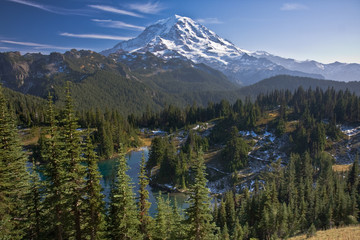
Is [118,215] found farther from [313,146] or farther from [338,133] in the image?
[338,133]

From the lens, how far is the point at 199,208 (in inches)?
830

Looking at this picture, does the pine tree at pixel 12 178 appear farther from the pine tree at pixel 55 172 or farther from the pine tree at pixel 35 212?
the pine tree at pixel 55 172

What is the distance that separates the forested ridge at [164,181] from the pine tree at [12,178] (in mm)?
100

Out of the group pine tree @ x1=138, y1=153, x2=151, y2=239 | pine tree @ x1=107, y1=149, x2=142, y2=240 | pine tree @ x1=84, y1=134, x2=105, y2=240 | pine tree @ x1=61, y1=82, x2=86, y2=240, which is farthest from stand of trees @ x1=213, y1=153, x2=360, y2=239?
pine tree @ x1=61, y1=82, x2=86, y2=240

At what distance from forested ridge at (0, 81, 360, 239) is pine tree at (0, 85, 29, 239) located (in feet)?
0.33

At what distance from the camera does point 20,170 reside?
25500 millimetres

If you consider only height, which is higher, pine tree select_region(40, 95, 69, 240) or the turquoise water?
pine tree select_region(40, 95, 69, 240)

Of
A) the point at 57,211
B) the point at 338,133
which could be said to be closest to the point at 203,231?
the point at 57,211

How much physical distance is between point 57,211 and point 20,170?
8210mm

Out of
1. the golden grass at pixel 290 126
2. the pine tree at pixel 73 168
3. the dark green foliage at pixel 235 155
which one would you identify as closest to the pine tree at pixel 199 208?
the pine tree at pixel 73 168

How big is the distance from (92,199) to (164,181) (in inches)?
3101

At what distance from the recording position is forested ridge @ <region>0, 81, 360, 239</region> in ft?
69.7

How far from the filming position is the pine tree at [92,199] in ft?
70.2

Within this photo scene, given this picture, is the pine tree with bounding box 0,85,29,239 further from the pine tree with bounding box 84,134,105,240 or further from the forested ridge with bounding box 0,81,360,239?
the pine tree with bounding box 84,134,105,240
